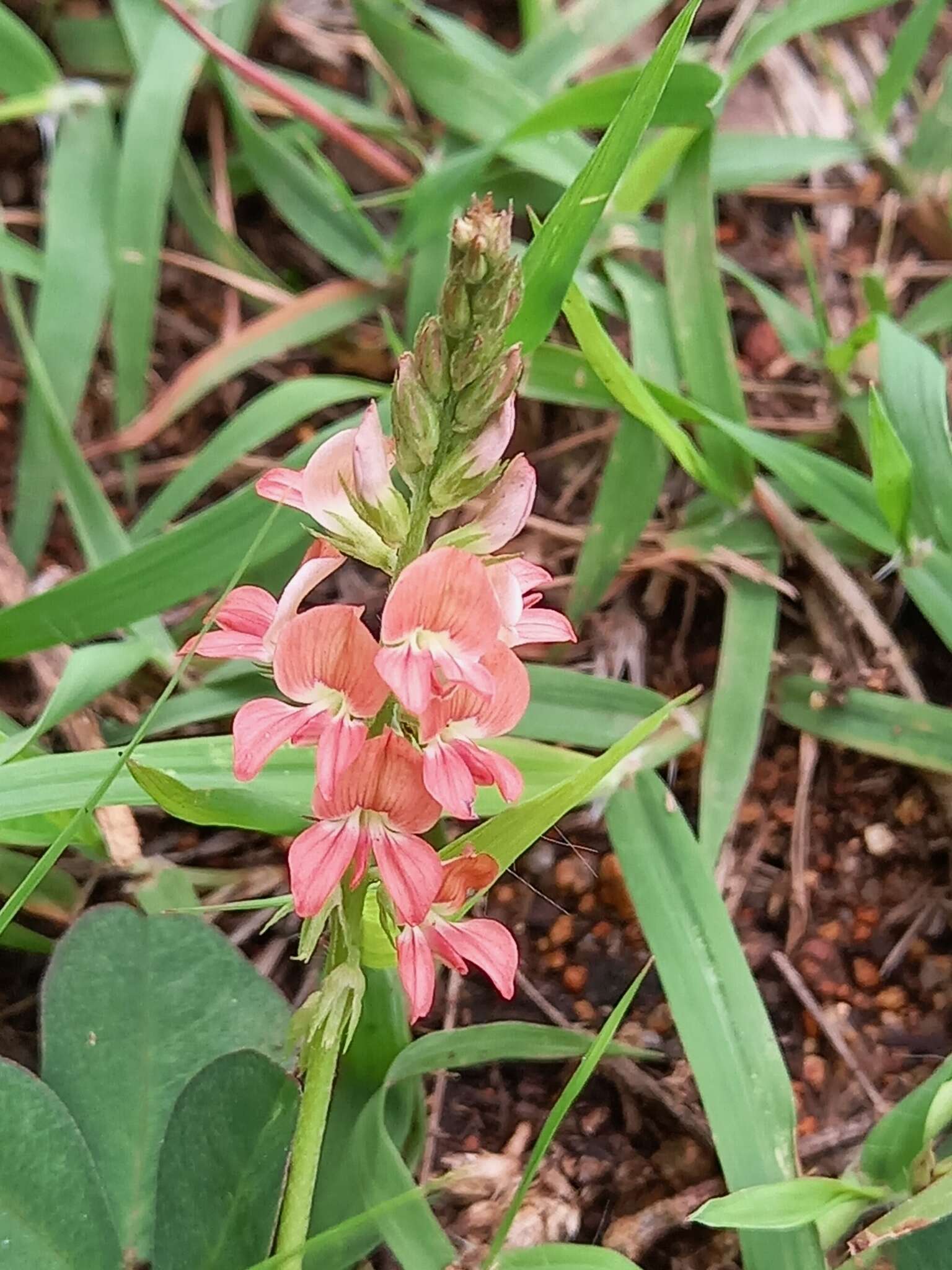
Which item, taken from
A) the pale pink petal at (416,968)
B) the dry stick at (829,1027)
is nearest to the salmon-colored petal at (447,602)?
the pale pink petal at (416,968)

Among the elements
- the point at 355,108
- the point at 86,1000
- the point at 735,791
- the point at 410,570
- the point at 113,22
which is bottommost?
the point at 86,1000

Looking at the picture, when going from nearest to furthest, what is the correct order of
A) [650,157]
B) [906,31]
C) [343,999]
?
[343,999]
[650,157]
[906,31]

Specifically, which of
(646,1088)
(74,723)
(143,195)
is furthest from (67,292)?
(646,1088)

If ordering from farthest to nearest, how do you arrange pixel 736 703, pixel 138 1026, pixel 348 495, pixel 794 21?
pixel 794 21 → pixel 736 703 → pixel 138 1026 → pixel 348 495

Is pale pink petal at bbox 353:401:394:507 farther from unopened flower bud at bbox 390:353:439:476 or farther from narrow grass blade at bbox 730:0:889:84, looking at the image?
narrow grass blade at bbox 730:0:889:84

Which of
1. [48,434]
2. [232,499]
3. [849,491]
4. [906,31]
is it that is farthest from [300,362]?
[906,31]

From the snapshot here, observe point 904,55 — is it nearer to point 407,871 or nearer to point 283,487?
point 283,487

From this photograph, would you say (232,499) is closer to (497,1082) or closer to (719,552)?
(719,552)

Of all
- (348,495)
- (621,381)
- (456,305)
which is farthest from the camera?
(621,381)
